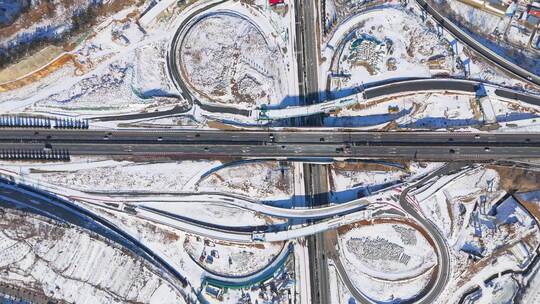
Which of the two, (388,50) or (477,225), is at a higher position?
(388,50)

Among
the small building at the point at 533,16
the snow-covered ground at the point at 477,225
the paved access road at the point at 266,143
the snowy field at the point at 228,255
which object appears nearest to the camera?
the snow-covered ground at the point at 477,225

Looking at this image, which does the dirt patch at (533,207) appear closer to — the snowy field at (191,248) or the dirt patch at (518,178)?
the dirt patch at (518,178)

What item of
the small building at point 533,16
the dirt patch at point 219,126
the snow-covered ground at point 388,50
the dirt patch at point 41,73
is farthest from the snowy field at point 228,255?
the small building at point 533,16

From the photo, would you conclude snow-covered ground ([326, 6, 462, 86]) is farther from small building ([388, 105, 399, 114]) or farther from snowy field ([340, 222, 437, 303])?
snowy field ([340, 222, 437, 303])

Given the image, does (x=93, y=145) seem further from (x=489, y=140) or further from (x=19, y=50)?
(x=489, y=140)

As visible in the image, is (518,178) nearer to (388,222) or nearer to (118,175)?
(388,222)

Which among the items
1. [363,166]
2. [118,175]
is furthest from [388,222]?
[118,175]

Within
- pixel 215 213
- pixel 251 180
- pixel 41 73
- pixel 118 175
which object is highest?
pixel 41 73

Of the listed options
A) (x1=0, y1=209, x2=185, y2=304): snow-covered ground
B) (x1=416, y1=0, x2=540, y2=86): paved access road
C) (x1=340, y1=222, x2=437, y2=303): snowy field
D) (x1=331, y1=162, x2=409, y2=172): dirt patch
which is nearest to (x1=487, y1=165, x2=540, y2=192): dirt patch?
(x1=416, y1=0, x2=540, y2=86): paved access road
